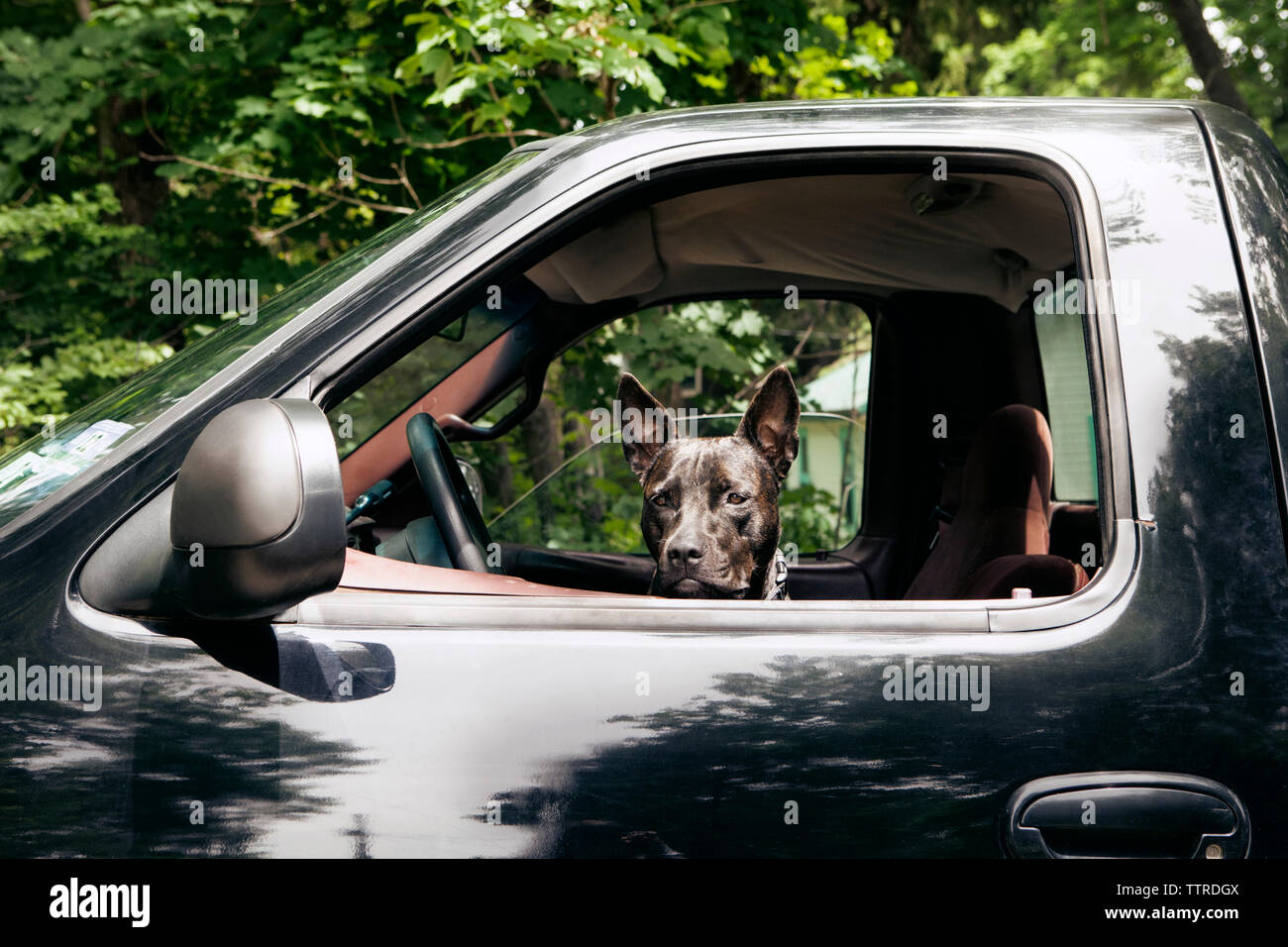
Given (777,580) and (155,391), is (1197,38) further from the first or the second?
(155,391)

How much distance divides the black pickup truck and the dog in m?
1.06

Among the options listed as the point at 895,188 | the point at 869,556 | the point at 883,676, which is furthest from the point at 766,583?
the point at 883,676

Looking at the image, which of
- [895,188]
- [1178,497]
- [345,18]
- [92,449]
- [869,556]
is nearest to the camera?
[1178,497]

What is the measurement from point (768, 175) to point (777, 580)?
4.57ft

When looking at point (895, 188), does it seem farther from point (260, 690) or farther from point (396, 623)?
point (260, 690)

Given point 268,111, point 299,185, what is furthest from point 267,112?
point 299,185

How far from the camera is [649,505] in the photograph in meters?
3.04

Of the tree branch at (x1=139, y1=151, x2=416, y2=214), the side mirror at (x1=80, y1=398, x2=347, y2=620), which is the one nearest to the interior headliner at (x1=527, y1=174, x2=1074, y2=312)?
the side mirror at (x1=80, y1=398, x2=347, y2=620)

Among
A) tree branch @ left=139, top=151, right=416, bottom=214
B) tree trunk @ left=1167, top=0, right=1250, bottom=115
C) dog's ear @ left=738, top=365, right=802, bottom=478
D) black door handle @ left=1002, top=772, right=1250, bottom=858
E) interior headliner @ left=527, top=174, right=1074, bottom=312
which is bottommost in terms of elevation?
black door handle @ left=1002, top=772, right=1250, bottom=858

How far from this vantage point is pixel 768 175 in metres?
1.86

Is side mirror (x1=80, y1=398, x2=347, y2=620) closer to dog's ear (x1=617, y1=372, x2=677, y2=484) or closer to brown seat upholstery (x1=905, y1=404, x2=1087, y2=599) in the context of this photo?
dog's ear (x1=617, y1=372, x2=677, y2=484)

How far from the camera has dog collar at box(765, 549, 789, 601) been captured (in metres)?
2.98

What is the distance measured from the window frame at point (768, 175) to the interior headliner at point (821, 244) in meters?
0.50

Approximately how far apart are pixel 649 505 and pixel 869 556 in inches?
42.2
